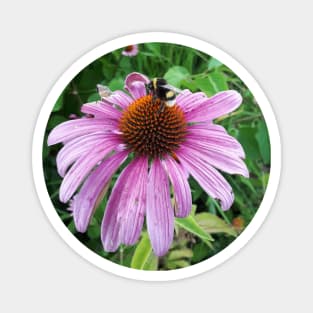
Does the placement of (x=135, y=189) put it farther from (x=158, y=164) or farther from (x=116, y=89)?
(x=116, y=89)

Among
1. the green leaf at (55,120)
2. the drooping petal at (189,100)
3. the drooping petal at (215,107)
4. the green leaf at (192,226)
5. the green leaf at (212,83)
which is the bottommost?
the green leaf at (192,226)

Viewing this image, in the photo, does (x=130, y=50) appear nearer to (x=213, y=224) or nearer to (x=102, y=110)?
(x=102, y=110)

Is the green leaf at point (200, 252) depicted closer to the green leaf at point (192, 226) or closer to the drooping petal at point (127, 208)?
the green leaf at point (192, 226)

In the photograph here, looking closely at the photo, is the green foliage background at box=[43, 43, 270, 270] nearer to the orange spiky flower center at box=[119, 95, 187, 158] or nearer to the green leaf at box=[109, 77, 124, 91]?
the green leaf at box=[109, 77, 124, 91]

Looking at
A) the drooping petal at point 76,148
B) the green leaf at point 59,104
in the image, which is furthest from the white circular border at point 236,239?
the drooping petal at point 76,148

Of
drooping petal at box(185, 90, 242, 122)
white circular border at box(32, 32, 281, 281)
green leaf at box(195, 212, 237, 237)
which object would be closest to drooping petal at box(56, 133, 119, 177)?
white circular border at box(32, 32, 281, 281)

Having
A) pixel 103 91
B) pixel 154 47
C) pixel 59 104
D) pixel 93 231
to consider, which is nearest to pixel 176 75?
pixel 154 47

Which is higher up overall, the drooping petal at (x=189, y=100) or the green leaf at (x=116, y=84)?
the green leaf at (x=116, y=84)
